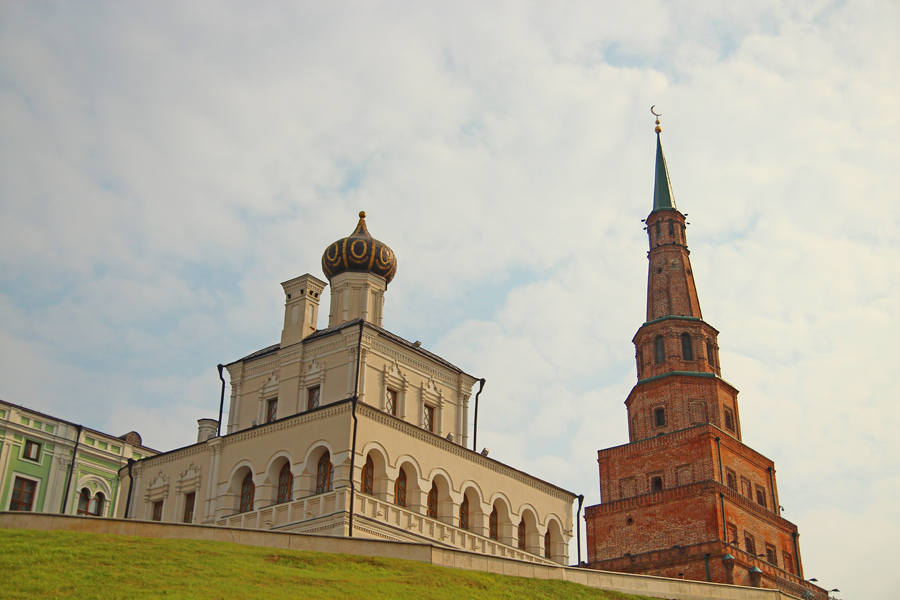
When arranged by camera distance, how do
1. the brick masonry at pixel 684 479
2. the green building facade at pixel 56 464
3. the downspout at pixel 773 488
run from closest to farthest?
the green building facade at pixel 56 464
the brick masonry at pixel 684 479
the downspout at pixel 773 488

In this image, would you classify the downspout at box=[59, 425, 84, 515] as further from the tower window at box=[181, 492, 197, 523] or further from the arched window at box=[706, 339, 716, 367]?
the arched window at box=[706, 339, 716, 367]

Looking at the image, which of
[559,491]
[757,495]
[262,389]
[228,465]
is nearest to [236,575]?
[228,465]

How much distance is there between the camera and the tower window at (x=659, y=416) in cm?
5291

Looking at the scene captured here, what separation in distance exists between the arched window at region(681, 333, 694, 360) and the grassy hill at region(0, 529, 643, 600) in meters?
30.8

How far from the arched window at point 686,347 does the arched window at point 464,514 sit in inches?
949

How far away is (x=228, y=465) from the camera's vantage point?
1276 inches

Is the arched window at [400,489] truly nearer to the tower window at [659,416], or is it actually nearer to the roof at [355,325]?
the roof at [355,325]

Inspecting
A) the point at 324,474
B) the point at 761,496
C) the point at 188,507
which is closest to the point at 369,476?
the point at 324,474

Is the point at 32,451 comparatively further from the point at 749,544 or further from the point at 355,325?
the point at 749,544

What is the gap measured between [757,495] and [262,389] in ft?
96.4

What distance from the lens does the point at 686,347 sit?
179ft

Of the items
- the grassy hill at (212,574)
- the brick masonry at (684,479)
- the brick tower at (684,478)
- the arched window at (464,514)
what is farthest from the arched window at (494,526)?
the brick tower at (684,478)

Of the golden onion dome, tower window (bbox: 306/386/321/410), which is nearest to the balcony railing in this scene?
tower window (bbox: 306/386/321/410)

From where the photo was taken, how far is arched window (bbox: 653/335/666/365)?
178ft
